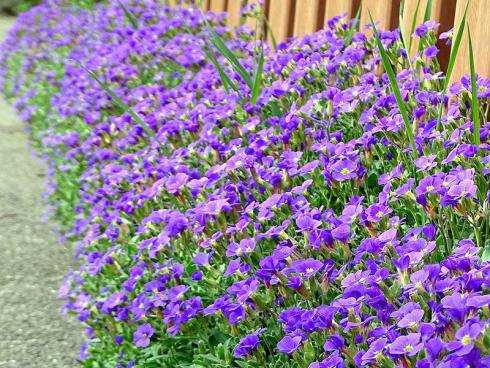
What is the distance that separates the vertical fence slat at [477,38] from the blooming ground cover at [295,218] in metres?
0.11

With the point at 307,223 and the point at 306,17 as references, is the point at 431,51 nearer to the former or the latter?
the point at 307,223

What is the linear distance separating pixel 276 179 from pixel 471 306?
111 centimetres

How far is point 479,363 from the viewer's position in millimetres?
1730

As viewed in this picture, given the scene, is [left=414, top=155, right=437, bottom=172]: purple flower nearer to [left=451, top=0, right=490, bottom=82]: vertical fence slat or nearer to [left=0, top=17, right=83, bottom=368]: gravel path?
[left=451, top=0, right=490, bottom=82]: vertical fence slat


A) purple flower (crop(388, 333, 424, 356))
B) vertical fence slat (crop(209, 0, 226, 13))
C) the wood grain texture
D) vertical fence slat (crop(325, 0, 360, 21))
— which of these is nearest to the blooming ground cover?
purple flower (crop(388, 333, 424, 356))

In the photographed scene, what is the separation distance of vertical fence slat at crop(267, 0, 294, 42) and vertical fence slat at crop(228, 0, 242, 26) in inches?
22.3

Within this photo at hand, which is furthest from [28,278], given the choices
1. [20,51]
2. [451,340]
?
[20,51]

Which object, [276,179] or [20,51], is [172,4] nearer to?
[20,51]

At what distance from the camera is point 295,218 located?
110 inches

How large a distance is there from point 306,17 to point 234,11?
1269 millimetres

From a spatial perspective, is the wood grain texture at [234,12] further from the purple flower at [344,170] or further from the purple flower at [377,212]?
the purple flower at [377,212]

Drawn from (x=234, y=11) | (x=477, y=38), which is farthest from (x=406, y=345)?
(x=234, y=11)

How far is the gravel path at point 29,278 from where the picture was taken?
358 cm

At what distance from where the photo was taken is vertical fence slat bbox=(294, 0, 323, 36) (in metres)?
4.88
